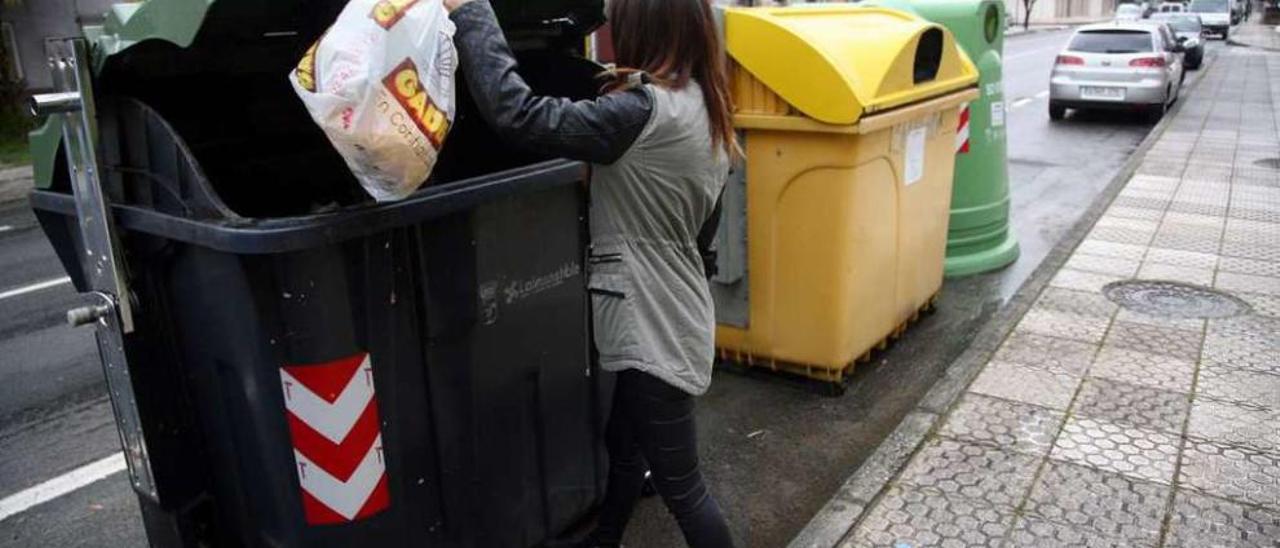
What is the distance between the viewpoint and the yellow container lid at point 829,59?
378 centimetres

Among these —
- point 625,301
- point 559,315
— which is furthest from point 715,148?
point 559,315

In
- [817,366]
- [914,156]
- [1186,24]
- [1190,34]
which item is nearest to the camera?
[817,366]

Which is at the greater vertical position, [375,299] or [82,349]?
[375,299]

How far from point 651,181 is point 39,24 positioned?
17234 millimetres

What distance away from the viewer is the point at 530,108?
6.69ft

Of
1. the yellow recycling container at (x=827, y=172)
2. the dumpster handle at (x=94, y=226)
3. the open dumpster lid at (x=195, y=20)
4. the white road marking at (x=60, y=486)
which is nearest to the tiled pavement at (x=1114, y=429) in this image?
the yellow recycling container at (x=827, y=172)

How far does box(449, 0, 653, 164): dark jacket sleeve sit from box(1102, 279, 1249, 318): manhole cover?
437cm

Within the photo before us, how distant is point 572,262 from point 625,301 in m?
0.41

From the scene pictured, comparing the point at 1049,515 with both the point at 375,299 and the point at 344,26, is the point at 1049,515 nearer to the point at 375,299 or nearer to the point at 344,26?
the point at 375,299

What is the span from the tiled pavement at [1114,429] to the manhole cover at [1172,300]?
0.10 m

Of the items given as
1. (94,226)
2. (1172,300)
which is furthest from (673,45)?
(1172,300)

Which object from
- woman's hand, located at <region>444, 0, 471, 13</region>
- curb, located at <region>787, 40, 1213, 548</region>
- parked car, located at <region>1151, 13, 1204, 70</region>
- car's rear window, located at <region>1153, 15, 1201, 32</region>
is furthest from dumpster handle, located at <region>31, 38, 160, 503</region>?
car's rear window, located at <region>1153, 15, 1201, 32</region>

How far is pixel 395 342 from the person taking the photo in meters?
2.21

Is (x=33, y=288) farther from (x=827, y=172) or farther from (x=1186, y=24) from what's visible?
(x=1186, y=24)
